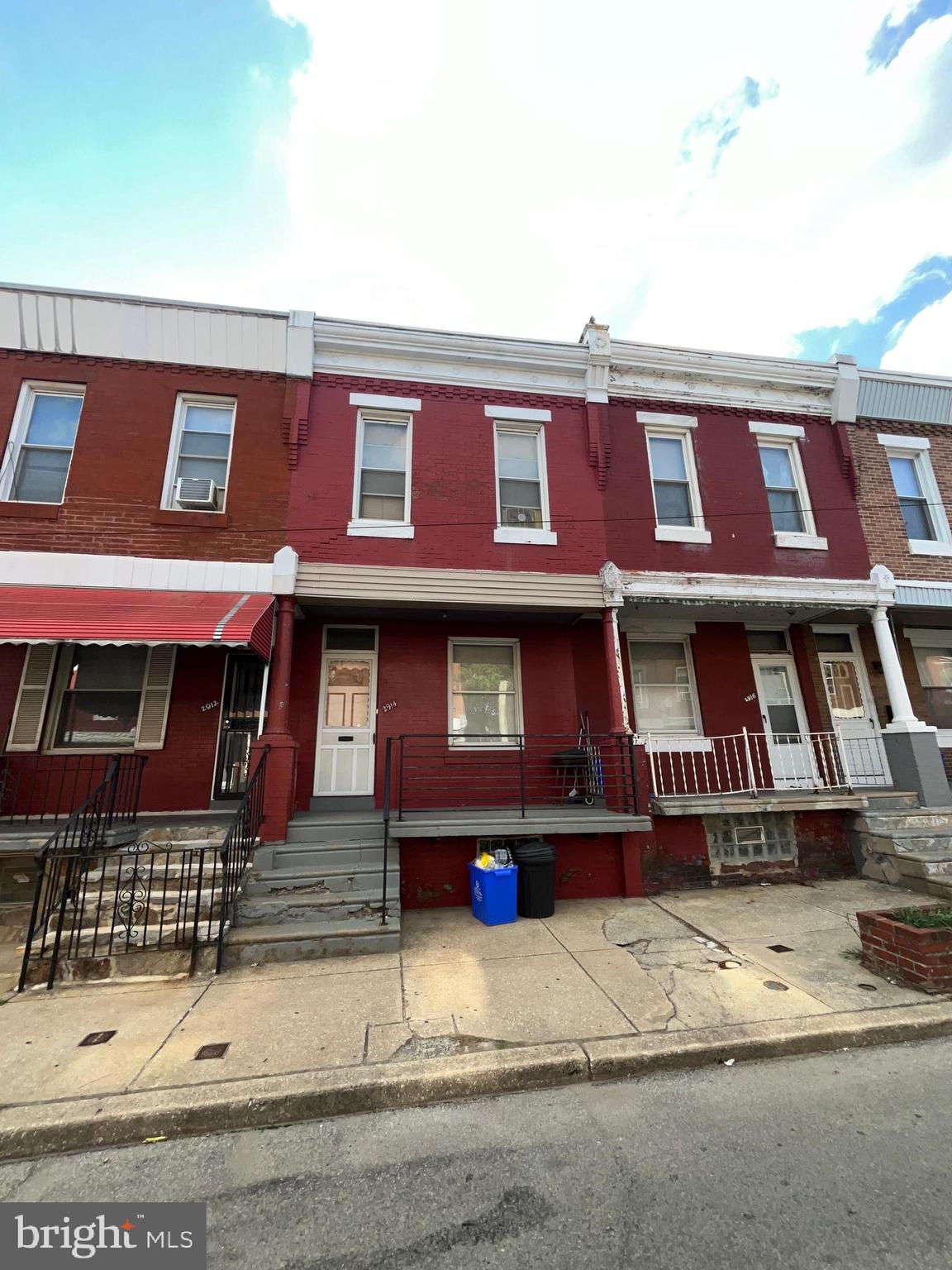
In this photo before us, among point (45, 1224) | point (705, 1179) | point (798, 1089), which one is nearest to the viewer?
point (45, 1224)

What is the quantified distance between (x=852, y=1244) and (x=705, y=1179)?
0.57 m

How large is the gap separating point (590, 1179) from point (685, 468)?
9.33 m

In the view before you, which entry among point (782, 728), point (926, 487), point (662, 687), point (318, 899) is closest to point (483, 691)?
point (662, 687)

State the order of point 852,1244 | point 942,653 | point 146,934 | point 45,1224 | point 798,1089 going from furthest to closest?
point 942,653 < point 146,934 < point 798,1089 < point 45,1224 < point 852,1244

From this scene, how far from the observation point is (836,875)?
26.0 feet

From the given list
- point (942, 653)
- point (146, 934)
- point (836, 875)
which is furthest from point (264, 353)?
point (942, 653)

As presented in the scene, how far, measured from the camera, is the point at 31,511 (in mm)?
7414

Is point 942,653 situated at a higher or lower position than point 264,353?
lower

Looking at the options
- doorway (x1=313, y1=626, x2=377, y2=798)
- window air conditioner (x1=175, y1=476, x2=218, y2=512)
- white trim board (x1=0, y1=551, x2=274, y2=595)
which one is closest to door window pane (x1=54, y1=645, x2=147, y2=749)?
white trim board (x1=0, y1=551, x2=274, y2=595)

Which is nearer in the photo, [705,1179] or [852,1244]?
[852,1244]

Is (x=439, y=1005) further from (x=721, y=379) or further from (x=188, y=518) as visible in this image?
(x=721, y=379)

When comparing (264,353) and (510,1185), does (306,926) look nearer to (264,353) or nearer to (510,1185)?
(510,1185)

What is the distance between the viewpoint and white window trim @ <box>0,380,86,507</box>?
24.8 feet

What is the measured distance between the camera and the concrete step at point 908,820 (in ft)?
25.5
